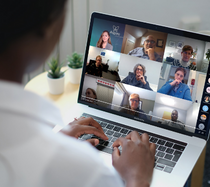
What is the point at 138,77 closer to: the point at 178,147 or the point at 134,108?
the point at 134,108

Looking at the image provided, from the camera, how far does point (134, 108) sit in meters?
0.87

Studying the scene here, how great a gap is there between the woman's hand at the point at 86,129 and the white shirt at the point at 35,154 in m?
0.38

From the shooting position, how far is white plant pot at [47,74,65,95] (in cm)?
104

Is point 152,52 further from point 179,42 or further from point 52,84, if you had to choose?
point 52,84

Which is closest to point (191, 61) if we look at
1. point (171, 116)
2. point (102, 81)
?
point (171, 116)

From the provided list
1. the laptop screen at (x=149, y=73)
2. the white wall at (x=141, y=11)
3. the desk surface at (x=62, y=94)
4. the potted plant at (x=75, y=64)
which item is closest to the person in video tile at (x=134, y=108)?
the laptop screen at (x=149, y=73)

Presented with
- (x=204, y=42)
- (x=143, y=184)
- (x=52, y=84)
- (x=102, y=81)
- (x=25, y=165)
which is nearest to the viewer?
(x=25, y=165)

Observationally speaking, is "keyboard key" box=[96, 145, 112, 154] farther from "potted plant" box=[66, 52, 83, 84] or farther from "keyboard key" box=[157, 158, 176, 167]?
"potted plant" box=[66, 52, 83, 84]

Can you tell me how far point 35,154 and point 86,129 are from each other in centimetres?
43

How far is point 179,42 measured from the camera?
0.78m

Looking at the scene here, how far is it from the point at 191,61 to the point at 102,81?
30cm

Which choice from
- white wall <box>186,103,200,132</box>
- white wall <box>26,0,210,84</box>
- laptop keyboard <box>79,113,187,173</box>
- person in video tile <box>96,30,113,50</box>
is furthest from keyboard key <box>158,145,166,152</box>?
white wall <box>26,0,210,84</box>

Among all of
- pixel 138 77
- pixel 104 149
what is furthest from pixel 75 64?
pixel 104 149

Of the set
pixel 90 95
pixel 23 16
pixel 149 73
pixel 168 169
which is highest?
pixel 23 16
